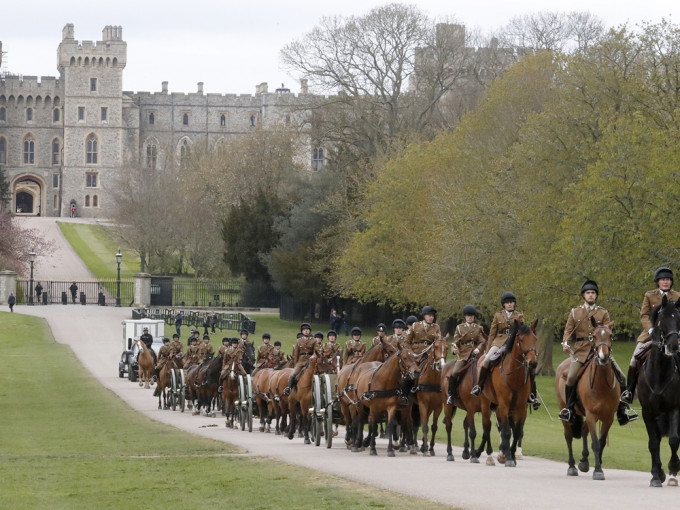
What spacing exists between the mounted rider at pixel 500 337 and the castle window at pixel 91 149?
140 m

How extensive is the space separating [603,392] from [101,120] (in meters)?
144

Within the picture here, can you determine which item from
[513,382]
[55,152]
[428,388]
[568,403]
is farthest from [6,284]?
[55,152]

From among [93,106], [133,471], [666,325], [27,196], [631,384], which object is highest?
[93,106]

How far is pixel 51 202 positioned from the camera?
155750 millimetres

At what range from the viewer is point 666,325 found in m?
15.3

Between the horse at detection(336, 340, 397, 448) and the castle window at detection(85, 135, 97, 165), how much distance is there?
446 ft

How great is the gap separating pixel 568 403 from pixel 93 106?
144 m

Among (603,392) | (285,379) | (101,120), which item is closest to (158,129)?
(101,120)

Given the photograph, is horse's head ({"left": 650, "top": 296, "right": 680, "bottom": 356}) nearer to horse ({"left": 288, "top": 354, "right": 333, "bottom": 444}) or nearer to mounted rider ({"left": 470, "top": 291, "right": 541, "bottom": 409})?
mounted rider ({"left": 470, "top": 291, "right": 541, "bottom": 409})

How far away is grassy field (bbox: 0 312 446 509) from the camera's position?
14.7 meters

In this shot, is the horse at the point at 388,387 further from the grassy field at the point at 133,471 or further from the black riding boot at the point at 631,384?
the black riding boot at the point at 631,384

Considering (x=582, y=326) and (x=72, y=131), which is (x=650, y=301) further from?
(x=72, y=131)

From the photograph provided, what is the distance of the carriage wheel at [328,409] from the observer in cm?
2323

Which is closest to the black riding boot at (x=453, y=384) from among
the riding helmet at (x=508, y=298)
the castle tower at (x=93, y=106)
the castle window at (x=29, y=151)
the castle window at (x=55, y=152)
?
the riding helmet at (x=508, y=298)
